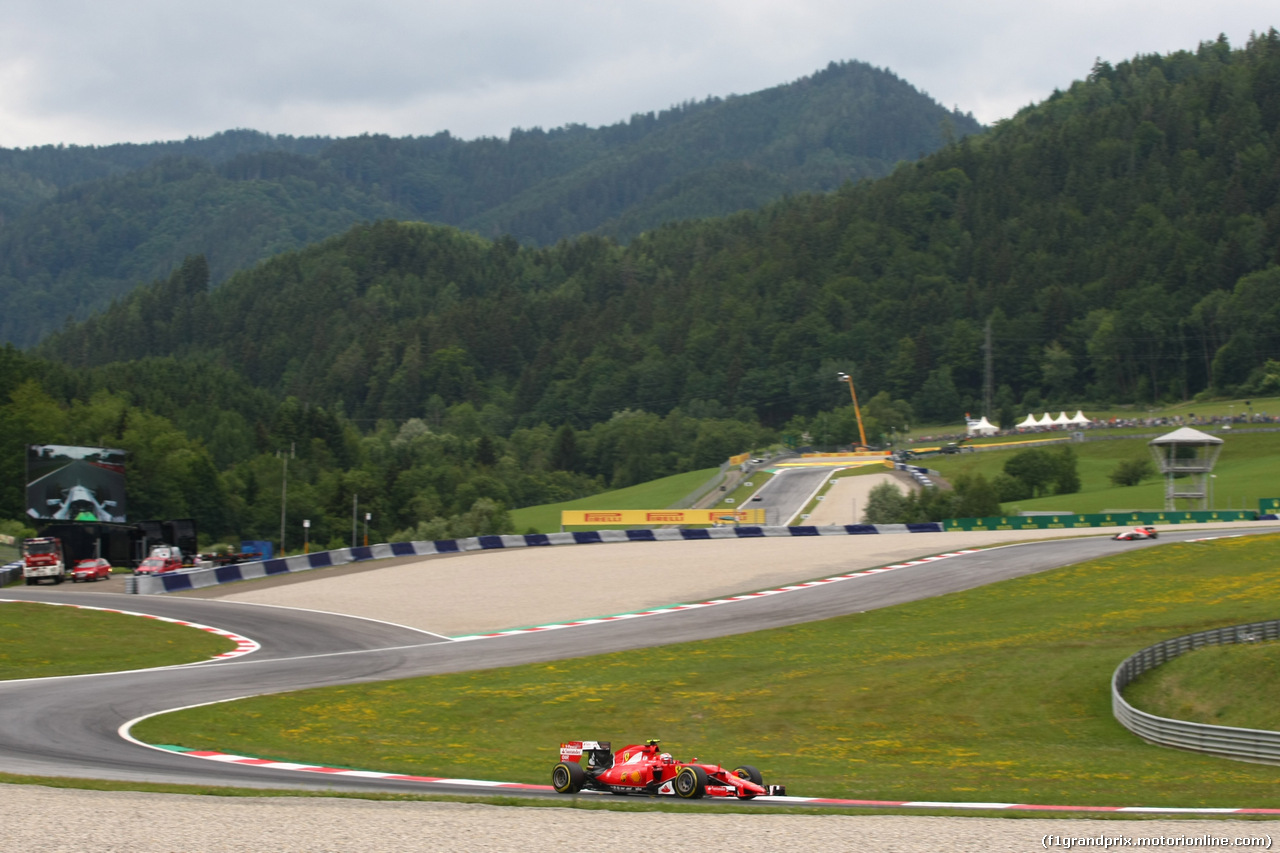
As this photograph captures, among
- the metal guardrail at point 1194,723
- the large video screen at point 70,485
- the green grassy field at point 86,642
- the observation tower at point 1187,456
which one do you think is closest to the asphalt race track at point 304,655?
the green grassy field at point 86,642

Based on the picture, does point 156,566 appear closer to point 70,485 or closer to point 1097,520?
point 70,485

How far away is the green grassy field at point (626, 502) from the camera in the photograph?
117625 millimetres

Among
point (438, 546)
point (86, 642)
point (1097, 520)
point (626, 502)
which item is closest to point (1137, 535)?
point (1097, 520)

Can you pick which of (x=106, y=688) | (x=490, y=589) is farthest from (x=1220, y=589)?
(x=106, y=688)

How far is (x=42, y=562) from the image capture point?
192 feet

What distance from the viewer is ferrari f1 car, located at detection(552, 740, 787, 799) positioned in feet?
58.3

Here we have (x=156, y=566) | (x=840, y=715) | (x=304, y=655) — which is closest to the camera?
(x=840, y=715)

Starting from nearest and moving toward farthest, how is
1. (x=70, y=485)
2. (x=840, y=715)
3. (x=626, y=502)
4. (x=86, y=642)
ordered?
(x=840, y=715)
(x=86, y=642)
(x=70, y=485)
(x=626, y=502)

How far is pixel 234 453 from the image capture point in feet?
536

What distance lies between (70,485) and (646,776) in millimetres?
60677

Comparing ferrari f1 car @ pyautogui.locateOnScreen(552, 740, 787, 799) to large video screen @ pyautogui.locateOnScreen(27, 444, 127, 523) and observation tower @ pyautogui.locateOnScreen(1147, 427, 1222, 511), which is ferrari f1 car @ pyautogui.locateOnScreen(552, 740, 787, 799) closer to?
large video screen @ pyautogui.locateOnScreen(27, 444, 127, 523)

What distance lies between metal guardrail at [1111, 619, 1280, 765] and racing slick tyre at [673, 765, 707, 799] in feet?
35.5

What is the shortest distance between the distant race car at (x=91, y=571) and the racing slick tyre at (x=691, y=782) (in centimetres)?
5085

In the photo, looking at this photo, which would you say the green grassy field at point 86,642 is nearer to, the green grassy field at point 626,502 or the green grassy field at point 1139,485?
the green grassy field at point 1139,485
